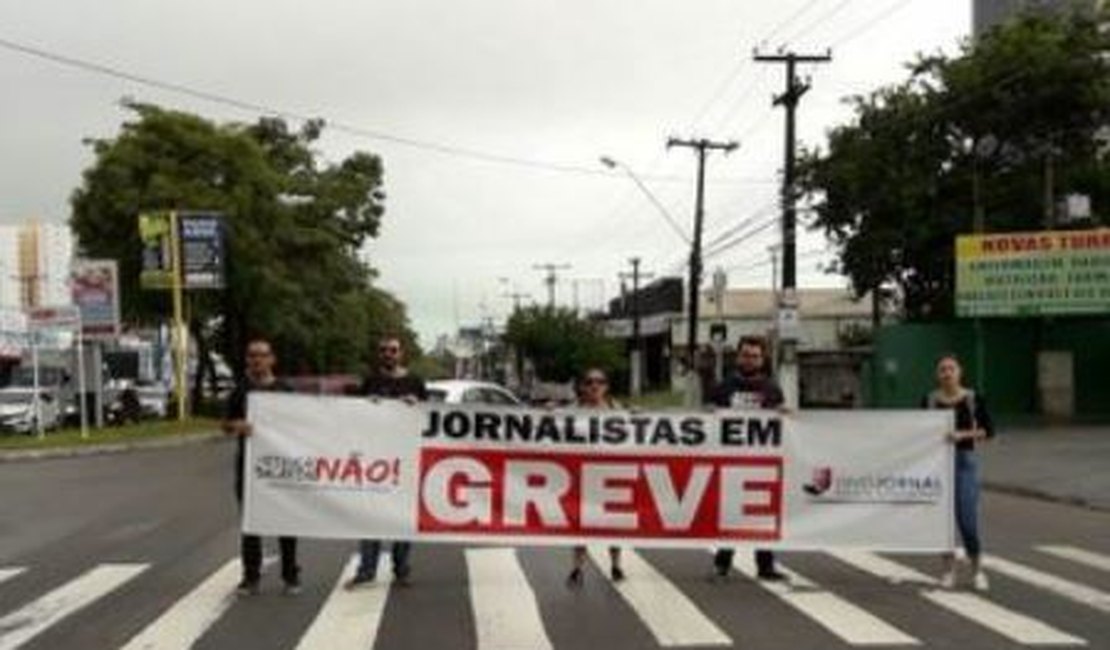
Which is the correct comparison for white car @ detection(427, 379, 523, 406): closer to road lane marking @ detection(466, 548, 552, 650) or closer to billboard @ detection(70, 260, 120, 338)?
road lane marking @ detection(466, 548, 552, 650)

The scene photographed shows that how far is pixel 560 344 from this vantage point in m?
112

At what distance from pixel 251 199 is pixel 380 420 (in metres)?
49.1

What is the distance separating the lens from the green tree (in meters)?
109

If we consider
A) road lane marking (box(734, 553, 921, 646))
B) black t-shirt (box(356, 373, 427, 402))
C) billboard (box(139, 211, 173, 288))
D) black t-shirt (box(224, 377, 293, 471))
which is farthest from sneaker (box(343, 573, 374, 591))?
billboard (box(139, 211, 173, 288))

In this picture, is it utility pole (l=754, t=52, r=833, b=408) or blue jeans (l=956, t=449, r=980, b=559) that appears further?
utility pole (l=754, t=52, r=833, b=408)

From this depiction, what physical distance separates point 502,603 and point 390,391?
217cm

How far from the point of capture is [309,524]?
47.6ft

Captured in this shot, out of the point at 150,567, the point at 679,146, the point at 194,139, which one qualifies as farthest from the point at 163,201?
the point at 150,567

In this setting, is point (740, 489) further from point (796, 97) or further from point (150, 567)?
point (796, 97)

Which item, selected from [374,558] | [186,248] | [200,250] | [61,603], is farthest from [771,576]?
[200,250]

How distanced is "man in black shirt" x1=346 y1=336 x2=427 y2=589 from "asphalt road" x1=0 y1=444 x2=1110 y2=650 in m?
0.23

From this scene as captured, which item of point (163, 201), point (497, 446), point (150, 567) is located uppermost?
point (163, 201)

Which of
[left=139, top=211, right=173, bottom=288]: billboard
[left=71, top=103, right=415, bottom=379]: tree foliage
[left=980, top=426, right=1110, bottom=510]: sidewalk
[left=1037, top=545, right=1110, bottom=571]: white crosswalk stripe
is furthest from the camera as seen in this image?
[left=71, top=103, right=415, bottom=379]: tree foliage

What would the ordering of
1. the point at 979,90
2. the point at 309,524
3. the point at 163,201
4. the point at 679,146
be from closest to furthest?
the point at 309,524 < the point at 979,90 < the point at 163,201 < the point at 679,146
